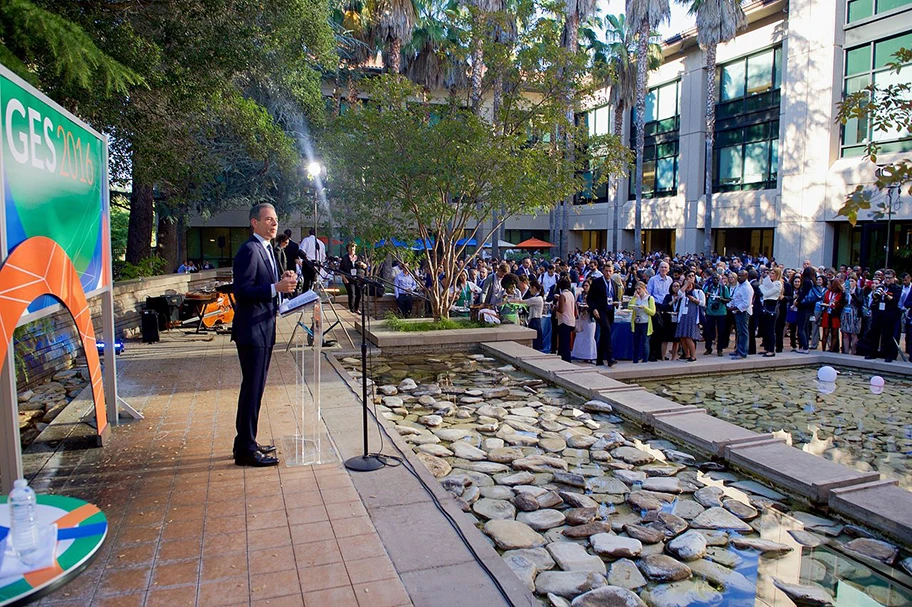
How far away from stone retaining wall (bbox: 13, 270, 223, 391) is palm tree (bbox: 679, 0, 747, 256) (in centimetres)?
2470

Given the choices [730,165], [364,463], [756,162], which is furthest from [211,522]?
[730,165]

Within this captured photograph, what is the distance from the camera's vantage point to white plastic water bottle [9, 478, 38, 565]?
325 cm

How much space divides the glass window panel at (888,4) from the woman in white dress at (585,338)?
19.2 metres

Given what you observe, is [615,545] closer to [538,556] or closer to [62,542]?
[538,556]

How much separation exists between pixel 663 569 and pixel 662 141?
34.5 metres

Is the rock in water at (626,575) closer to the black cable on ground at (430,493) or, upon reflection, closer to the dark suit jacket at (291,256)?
the black cable on ground at (430,493)

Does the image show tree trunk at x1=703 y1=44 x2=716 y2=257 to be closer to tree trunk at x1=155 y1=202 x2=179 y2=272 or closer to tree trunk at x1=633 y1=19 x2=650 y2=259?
tree trunk at x1=633 y1=19 x2=650 y2=259

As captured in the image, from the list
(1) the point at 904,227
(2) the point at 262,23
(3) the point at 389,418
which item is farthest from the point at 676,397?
(1) the point at 904,227

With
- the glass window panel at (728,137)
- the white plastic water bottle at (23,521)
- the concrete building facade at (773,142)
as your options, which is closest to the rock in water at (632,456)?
the white plastic water bottle at (23,521)

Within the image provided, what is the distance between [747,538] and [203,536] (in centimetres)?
375

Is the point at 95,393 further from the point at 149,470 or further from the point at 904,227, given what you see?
the point at 904,227

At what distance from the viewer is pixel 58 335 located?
9.84m

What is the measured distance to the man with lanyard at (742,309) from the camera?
1248 cm

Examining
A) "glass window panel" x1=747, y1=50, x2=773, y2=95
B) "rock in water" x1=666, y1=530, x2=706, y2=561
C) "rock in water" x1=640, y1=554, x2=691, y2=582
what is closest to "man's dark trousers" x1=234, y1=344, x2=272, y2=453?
"rock in water" x1=640, y1=554, x2=691, y2=582
